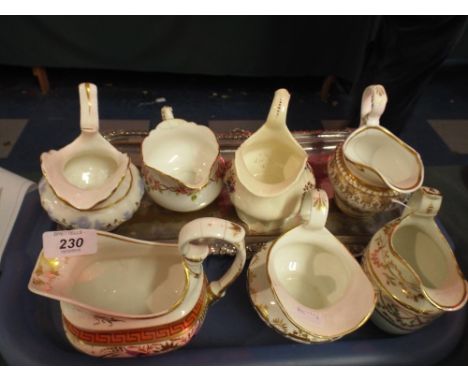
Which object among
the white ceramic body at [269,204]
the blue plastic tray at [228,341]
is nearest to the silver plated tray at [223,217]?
the white ceramic body at [269,204]

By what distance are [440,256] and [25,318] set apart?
75 cm

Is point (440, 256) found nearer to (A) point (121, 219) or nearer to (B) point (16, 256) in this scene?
(A) point (121, 219)

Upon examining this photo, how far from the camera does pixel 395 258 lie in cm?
66

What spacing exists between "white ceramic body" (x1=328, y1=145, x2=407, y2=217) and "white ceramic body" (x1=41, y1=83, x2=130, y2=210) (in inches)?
16.4

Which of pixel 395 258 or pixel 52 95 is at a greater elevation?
pixel 395 258

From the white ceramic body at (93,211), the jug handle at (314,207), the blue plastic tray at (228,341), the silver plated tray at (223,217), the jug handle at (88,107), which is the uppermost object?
the jug handle at (88,107)

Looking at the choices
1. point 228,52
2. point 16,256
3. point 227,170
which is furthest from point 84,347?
point 228,52

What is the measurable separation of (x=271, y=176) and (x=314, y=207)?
191 millimetres

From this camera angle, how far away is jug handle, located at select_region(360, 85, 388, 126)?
0.74m

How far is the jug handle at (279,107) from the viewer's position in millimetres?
744

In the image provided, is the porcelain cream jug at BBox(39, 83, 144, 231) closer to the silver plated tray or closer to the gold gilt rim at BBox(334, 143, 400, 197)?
the silver plated tray

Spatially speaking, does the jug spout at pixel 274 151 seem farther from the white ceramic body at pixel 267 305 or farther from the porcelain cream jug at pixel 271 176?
the white ceramic body at pixel 267 305

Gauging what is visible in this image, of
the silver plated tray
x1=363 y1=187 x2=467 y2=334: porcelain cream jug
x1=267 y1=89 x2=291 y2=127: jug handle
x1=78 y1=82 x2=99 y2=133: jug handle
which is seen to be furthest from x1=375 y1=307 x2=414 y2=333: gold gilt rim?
x1=78 y1=82 x2=99 y2=133: jug handle

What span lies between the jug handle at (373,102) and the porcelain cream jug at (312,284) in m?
0.23
